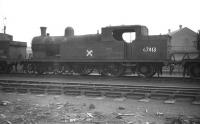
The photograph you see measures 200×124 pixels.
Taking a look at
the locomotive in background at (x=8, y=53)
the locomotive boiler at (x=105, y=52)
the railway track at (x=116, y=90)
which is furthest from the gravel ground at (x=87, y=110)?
the locomotive in background at (x=8, y=53)

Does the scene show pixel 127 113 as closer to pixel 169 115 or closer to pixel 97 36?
pixel 169 115

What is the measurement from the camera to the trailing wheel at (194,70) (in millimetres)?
13391

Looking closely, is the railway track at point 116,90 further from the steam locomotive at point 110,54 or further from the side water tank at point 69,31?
the side water tank at point 69,31

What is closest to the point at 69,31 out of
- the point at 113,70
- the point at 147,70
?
the point at 113,70

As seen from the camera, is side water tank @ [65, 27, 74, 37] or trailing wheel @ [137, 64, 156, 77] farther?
side water tank @ [65, 27, 74, 37]

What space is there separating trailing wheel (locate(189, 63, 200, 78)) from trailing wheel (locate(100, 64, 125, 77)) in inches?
153

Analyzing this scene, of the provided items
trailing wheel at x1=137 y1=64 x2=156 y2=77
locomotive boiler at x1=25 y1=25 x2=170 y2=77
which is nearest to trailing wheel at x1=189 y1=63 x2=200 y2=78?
locomotive boiler at x1=25 y1=25 x2=170 y2=77

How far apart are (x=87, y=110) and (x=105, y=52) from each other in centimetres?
759

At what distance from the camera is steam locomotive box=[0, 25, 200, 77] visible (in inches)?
550

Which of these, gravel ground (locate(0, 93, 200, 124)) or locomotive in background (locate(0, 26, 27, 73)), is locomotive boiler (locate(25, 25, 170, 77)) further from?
gravel ground (locate(0, 93, 200, 124))

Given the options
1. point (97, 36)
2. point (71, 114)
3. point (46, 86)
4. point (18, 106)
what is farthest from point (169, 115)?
point (97, 36)

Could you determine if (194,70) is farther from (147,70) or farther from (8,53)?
(8,53)

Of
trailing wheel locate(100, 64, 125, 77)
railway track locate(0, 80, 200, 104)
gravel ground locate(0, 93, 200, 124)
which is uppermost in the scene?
trailing wheel locate(100, 64, 125, 77)

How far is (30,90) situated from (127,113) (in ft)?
17.9
